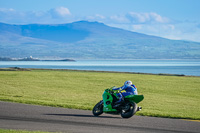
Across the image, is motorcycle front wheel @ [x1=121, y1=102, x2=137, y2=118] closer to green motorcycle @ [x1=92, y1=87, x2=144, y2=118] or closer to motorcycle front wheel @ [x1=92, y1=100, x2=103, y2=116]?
green motorcycle @ [x1=92, y1=87, x2=144, y2=118]

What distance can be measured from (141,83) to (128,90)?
2778 cm

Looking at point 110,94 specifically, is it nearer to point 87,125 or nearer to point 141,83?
point 87,125

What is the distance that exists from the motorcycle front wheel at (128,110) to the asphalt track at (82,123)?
0.22 meters

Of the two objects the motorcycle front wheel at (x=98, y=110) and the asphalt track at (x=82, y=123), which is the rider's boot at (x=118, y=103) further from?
the motorcycle front wheel at (x=98, y=110)

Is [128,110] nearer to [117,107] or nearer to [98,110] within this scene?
[117,107]

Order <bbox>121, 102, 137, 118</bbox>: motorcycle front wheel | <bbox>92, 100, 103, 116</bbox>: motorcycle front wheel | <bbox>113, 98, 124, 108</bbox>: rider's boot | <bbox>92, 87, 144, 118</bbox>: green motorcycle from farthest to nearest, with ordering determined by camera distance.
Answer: <bbox>92, 100, 103, 116</bbox>: motorcycle front wheel < <bbox>113, 98, 124, 108</bbox>: rider's boot < <bbox>92, 87, 144, 118</bbox>: green motorcycle < <bbox>121, 102, 137, 118</bbox>: motorcycle front wheel

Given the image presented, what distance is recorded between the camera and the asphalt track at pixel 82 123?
1321cm

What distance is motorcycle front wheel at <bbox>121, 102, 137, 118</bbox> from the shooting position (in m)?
15.6

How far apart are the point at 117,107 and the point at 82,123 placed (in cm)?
226

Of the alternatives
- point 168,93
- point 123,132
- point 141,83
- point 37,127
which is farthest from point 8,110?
point 141,83

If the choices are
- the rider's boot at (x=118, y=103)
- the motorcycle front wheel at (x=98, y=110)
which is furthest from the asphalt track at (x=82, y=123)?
the rider's boot at (x=118, y=103)

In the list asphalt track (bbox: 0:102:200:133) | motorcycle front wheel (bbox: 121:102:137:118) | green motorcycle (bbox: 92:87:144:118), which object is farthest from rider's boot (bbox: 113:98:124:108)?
asphalt track (bbox: 0:102:200:133)

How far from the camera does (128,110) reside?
15922 mm

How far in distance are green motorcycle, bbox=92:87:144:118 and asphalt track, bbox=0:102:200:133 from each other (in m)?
0.26
